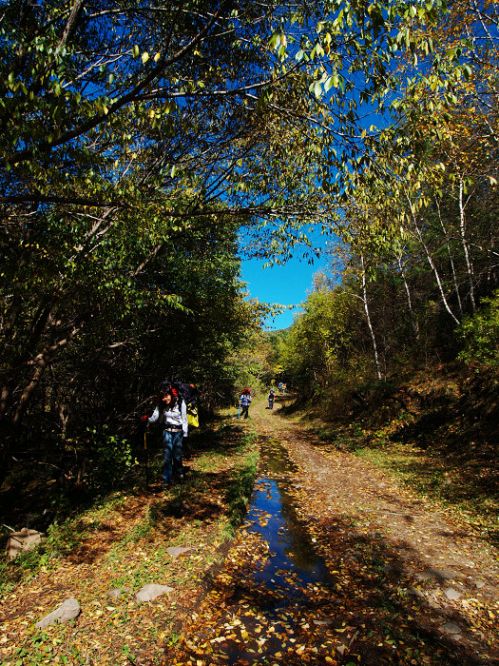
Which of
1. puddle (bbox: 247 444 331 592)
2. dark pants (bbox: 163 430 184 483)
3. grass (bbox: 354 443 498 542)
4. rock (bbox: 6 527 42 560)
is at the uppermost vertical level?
dark pants (bbox: 163 430 184 483)

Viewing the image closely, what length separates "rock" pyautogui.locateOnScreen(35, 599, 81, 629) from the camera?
414 centimetres

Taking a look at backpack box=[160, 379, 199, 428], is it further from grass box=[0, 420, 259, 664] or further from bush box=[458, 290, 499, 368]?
bush box=[458, 290, 499, 368]

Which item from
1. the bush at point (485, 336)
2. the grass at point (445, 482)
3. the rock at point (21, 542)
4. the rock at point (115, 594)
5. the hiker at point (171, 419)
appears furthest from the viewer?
the bush at point (485, 336)

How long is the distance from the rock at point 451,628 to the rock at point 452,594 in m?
0.57

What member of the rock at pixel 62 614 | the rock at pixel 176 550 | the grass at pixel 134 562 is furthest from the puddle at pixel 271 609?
the rock at pixel 62 614

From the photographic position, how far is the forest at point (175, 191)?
395cm

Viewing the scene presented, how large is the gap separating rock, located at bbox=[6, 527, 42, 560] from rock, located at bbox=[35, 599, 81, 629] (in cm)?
187

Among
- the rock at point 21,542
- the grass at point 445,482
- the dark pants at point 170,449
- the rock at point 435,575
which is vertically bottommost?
the rock at point 435,575

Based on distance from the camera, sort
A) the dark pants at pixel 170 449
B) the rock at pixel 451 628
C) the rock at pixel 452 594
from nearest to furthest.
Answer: the rock at pixel 451 628
the rock at pixel 452 594
the dark pants at pixel 170 449

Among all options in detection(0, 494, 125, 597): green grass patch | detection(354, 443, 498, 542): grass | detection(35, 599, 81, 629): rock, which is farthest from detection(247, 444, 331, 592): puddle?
detection(354, 443, 498, 542): grass

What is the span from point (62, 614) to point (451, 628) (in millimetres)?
4445

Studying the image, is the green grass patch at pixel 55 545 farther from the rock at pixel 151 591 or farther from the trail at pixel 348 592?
the trail at pixel 348 592

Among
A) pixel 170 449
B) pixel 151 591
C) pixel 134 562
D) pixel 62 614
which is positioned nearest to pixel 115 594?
pixel 151 591

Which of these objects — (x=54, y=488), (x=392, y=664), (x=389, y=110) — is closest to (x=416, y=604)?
(x=392, y=664)
